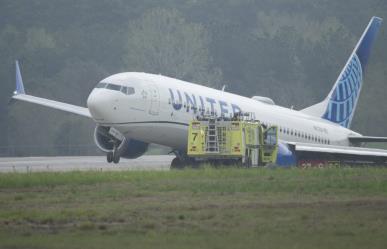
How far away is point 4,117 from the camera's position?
75.5m

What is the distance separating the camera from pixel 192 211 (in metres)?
22.5

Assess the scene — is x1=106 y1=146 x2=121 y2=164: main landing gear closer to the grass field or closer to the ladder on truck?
the ladder on truck

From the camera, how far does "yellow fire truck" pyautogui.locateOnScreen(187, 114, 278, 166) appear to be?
37.5 m

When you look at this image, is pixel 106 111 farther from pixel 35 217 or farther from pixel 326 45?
pixel 326 45

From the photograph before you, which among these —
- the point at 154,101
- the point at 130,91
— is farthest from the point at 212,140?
the point at 130,91

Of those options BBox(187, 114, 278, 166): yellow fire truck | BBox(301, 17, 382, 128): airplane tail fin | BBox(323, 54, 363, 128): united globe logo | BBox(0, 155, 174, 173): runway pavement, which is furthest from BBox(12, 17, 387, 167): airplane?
BBox(323, 54, 363, 128): united globe logo

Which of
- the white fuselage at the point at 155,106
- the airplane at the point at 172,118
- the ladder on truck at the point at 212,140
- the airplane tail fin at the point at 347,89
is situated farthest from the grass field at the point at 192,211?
the airplane tail fin at the point at 347,89

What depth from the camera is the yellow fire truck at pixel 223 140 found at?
1476 inches

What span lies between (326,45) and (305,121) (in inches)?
1648

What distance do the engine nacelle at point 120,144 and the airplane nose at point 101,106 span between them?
109 inches

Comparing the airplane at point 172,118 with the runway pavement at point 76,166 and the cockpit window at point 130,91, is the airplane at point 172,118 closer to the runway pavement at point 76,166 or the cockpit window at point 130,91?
the cockpit window at point 130,91

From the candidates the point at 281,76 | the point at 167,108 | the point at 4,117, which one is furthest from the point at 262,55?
the point at 167,108

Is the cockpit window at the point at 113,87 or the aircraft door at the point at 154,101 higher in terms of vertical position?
the cockpit window at the point at 113,87

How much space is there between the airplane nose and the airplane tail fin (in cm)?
1493
